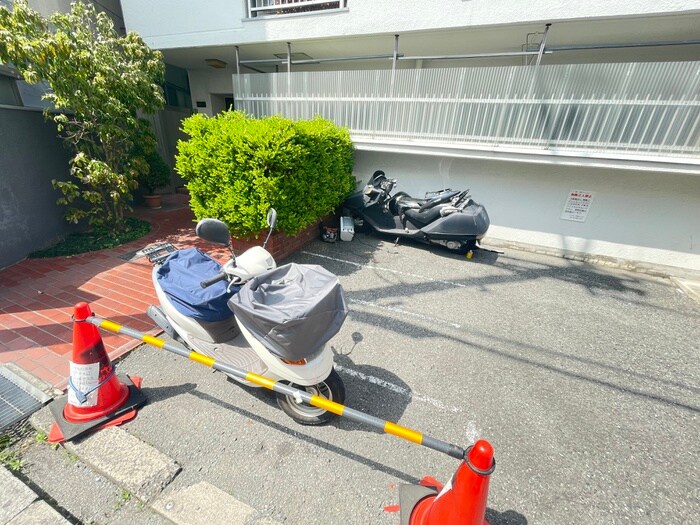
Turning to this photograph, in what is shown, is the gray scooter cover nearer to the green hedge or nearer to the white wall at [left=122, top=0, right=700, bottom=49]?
the green hedge

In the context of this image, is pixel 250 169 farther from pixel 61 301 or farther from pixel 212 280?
pixel 61 301

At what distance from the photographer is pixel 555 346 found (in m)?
3.28

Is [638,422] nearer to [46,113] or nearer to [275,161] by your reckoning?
[275,161]

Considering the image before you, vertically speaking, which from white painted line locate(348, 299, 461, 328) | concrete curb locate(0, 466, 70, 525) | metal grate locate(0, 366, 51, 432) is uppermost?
concrete curb locate(0, 466, 70, 525)

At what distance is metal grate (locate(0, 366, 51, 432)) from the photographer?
6.60 feet

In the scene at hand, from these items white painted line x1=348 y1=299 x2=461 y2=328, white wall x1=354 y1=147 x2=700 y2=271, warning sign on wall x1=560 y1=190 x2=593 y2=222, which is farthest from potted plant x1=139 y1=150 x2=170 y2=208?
warning sign on wall x1=560 y1=190 x2=593 y2=222

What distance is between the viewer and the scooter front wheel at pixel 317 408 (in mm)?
2102

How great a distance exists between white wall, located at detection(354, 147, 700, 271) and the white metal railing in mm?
586

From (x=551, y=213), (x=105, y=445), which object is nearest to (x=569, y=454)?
(x=105, y=445)

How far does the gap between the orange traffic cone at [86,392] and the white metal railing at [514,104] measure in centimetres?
582

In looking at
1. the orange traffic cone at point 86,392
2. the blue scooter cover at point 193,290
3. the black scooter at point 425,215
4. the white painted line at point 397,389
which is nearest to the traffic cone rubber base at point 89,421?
the orange traffic cone at point 86,392

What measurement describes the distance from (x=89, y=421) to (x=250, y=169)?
3.04m

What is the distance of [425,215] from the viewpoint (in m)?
5.45

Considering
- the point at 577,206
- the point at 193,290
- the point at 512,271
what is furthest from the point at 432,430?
the point at 577,206
